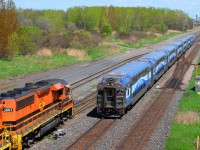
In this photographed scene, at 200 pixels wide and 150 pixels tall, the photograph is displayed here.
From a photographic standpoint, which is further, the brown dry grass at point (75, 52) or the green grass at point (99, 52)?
the green grass at point (99, 52)

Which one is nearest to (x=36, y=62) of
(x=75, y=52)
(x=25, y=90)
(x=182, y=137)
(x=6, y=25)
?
(x=6, y=25)

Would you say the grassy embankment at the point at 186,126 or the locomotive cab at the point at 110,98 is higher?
the locomotive cab at the point at 110,98

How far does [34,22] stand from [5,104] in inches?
4221

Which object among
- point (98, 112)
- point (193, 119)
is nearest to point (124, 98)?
point (98, 112)

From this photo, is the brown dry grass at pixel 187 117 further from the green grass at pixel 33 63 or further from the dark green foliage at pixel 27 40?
the dark green foliage at pixel 27 40

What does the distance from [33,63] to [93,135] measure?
34.5m

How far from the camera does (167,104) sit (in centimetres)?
3064

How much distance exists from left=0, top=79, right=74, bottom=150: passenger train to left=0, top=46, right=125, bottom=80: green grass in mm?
21453

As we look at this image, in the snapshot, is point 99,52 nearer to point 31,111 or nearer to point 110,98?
point 110,98

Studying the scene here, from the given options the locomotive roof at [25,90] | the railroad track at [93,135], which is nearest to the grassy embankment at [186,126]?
the railroad track at [93,135]

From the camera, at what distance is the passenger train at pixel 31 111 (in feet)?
59.1

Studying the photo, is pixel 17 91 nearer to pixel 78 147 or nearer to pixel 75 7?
pixel 78 147

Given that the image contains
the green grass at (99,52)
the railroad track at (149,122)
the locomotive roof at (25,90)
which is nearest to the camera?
the locomotive roof at (25,90)

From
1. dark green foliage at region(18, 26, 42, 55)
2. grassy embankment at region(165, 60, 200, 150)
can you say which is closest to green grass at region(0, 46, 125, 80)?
dark green foliage at region(18, 26, 42, 55)
